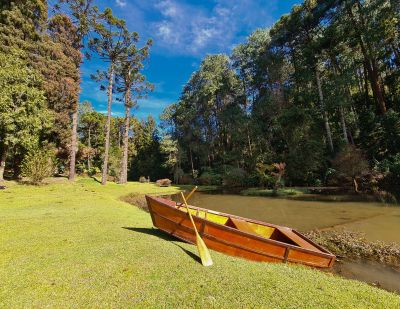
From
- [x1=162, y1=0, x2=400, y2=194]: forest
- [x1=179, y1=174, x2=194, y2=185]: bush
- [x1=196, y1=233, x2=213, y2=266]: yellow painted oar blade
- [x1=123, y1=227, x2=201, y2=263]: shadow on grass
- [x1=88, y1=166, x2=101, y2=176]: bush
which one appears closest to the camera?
[x1=196, y1=233, x2=213, y2=266]: yellow painted oar blade

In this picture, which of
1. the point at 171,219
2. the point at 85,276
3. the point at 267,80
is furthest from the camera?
the point at 267,80

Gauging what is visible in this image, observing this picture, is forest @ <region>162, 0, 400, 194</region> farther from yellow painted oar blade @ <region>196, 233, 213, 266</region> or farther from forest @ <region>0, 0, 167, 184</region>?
yellow painted oar blade @ <region>196, 233, 213, 266</region>

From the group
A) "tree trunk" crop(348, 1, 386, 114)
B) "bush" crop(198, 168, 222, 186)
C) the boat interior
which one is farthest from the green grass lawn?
"bush" crop(198, 168, 222, 186)

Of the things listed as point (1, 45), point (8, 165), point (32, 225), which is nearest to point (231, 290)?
point (32, 225)

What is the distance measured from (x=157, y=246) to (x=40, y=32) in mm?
27731

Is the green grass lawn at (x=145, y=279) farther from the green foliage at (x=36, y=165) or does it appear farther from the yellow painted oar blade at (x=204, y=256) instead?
the green foliage at (x=36, y=165)

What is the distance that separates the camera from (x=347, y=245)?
24.4 feet

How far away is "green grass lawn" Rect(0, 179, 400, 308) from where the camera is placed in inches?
148

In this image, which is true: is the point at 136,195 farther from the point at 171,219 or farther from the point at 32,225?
the point at 171,219

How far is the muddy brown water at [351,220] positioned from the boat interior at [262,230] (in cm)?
102

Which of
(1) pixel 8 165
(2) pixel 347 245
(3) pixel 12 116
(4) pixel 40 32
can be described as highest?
(4) pixel 40 32

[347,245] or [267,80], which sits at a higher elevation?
[267,80]

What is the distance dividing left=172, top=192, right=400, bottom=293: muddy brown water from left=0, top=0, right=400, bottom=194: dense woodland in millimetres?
6748

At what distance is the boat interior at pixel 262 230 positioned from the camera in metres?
6.49
